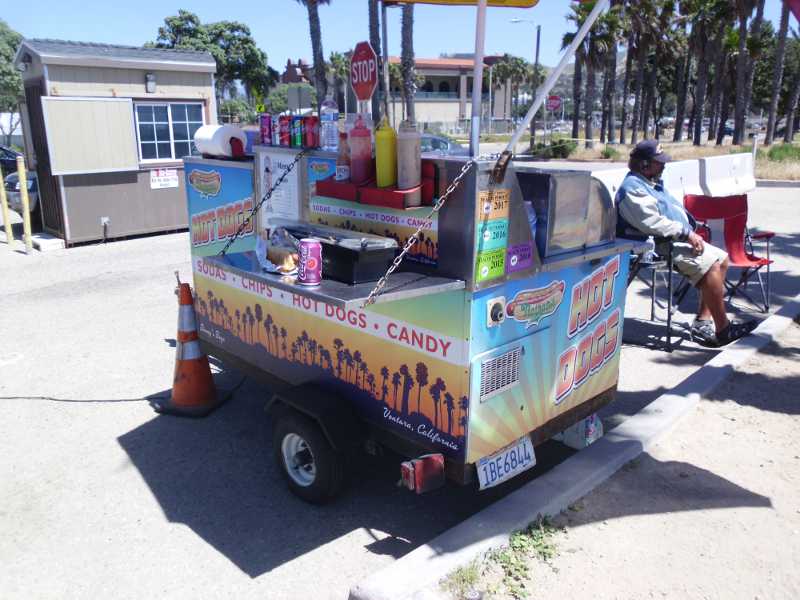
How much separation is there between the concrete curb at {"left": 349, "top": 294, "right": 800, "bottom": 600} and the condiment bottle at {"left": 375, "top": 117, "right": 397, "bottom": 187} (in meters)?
1.75

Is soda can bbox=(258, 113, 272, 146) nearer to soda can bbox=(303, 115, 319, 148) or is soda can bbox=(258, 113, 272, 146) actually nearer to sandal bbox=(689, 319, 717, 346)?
soda can bbox=(303, 115, 319, 148)

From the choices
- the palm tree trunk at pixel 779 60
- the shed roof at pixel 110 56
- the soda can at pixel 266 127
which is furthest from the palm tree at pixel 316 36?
the soda can at pixel 266 127

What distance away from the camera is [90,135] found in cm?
1089

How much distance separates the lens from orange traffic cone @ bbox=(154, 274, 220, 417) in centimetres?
489

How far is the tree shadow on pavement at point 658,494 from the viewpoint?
3416 millimetres

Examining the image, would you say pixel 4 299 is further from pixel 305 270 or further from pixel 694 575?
pixel 694 575

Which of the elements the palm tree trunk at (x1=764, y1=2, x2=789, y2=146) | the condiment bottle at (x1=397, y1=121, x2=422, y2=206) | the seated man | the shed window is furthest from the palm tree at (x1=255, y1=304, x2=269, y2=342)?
the palm tree trunk at (x1=764, y1=2, x2=789, y2=146)

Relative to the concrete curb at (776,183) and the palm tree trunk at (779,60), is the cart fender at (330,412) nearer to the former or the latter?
the concrete curb at (776,183)

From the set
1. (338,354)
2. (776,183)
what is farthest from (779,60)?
(338,354)

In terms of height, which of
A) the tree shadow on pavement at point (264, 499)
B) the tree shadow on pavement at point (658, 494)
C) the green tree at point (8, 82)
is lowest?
the tree shadow on pavement at point (264, 499)

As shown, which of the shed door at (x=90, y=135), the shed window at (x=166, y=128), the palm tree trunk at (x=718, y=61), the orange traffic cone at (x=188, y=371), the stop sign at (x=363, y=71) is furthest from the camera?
the palm tree trunk at (x=718, y=61)

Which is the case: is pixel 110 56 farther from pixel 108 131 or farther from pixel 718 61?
pixel 718 61

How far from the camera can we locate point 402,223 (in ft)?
11.3

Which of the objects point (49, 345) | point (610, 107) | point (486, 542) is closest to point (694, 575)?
point (486, 542)
